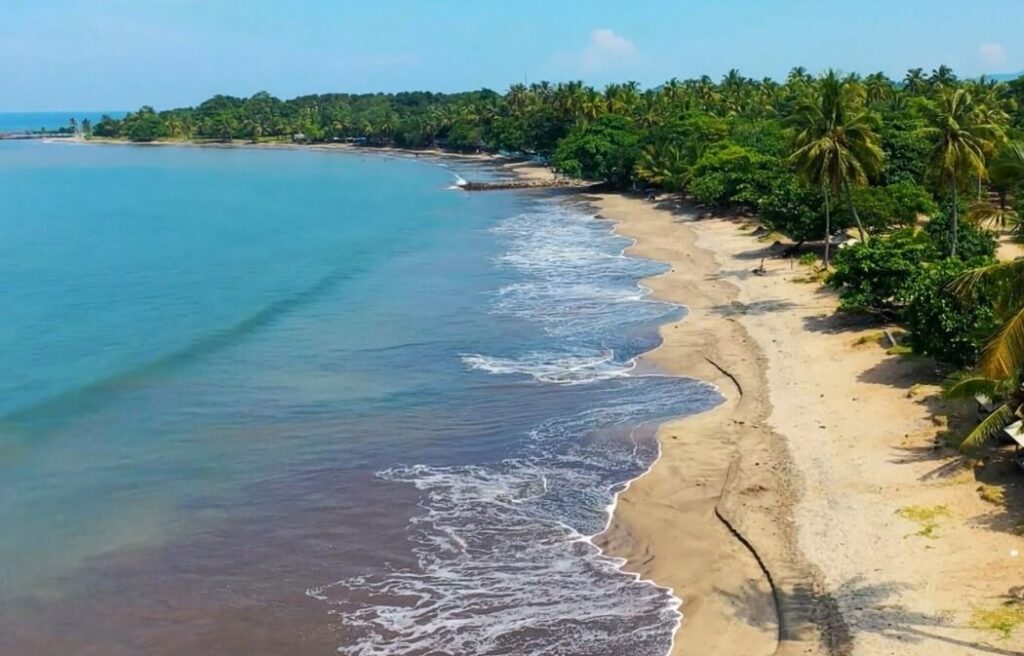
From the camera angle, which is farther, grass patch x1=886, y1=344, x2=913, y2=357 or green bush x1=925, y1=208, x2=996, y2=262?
green bush x1=925, y1=208, x2=996, y2=262

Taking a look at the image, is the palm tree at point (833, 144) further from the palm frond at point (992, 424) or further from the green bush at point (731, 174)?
the palm frond at point (992, 424)

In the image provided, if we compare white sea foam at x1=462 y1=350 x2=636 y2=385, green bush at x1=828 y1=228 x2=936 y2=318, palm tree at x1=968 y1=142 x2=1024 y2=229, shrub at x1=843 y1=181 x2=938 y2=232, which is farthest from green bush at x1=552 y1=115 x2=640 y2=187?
palm tree at x1=968 y1=142 x2=1024 y2=229

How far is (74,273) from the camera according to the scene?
5844 centimetres

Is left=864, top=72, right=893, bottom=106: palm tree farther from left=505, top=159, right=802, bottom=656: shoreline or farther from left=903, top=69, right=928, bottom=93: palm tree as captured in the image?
left=505, top=159, right=802, bottom=656: shoreline

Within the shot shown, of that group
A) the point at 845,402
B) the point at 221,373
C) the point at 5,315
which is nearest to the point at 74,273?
the point at 5,315

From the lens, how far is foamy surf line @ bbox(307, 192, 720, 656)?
17375 millimetres

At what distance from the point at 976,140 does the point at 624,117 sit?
2720 inches

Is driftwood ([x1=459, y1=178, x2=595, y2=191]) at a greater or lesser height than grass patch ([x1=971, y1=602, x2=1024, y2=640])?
greater

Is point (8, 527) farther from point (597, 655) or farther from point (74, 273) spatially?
point (74, 273)

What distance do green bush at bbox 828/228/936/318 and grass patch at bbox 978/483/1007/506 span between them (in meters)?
12.6

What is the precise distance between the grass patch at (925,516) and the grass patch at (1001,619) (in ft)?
10.4

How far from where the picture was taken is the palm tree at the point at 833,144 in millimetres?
40531

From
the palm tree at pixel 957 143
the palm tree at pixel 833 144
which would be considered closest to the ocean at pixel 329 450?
the palm tree at pixel 833 144

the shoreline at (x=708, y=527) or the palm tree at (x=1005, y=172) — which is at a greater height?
the palm tree at (x=1005, y=172)
